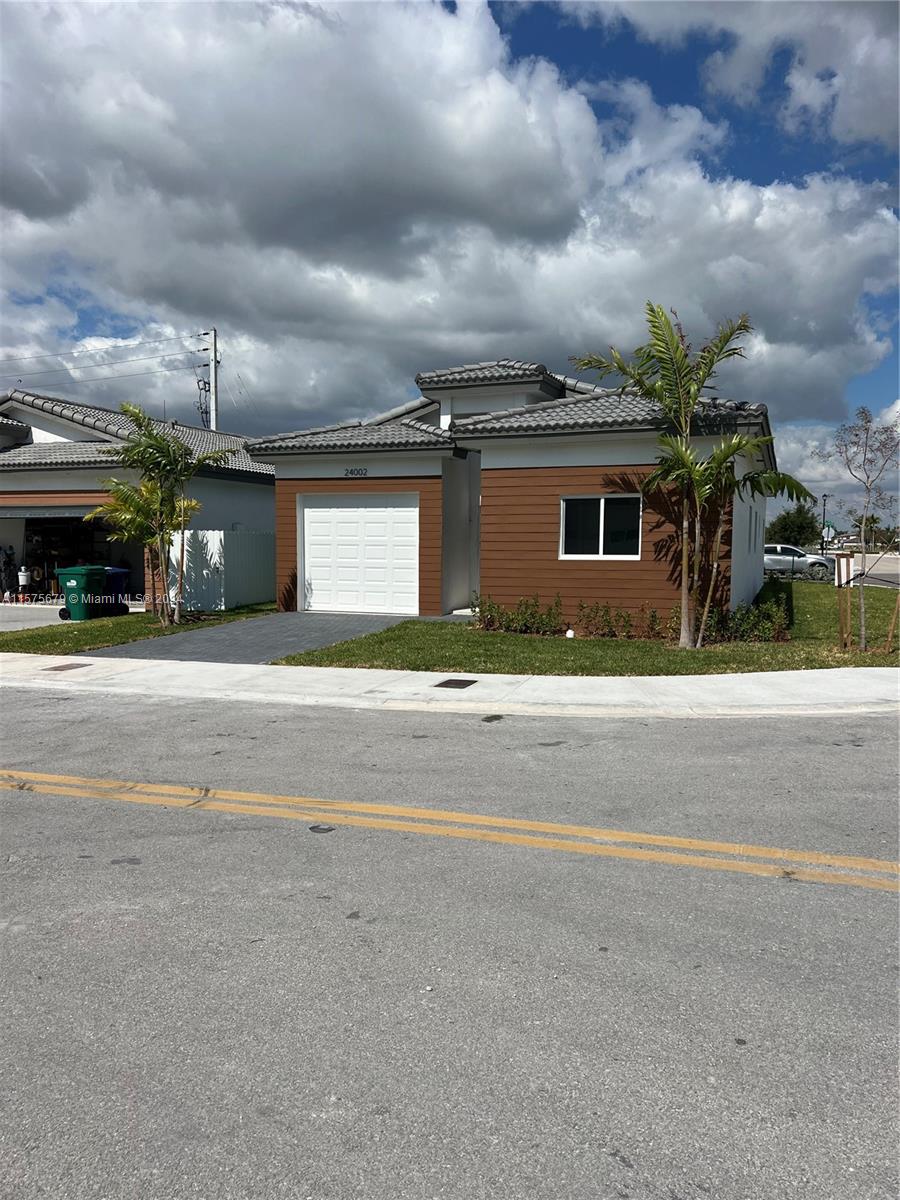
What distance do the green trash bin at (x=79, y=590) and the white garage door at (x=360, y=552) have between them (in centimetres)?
450

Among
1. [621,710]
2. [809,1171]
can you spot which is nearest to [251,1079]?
[809,1171]

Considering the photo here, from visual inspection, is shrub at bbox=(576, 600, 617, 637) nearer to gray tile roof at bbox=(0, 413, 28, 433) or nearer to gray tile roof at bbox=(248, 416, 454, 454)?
gray tile roof at bbox=(248, 416, 454, 454)

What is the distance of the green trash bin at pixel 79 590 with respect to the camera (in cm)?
1897

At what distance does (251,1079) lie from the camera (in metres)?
3.01

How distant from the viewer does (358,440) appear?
715 inches

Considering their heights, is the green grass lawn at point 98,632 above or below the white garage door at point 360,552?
below

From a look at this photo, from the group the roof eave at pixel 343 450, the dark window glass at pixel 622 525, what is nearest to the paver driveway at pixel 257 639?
the roof eave at pixel 343 450

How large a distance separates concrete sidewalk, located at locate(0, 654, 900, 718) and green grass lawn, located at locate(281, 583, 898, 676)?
0.49 meters

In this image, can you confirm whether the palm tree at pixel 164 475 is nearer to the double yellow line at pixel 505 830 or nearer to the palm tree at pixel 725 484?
the palm tree at pixel 725 484

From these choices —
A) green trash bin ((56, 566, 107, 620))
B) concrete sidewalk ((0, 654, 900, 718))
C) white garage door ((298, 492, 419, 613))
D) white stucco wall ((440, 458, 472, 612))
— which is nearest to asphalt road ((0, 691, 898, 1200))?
concrete sidewalk ((0, 654, 900, 718))

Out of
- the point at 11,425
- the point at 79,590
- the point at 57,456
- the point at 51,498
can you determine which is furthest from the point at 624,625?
the point at 11,425

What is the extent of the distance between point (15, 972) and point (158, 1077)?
1.11 metres

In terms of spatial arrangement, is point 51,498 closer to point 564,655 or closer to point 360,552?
point 360,552

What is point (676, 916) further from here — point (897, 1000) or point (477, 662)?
point (477, 662)
